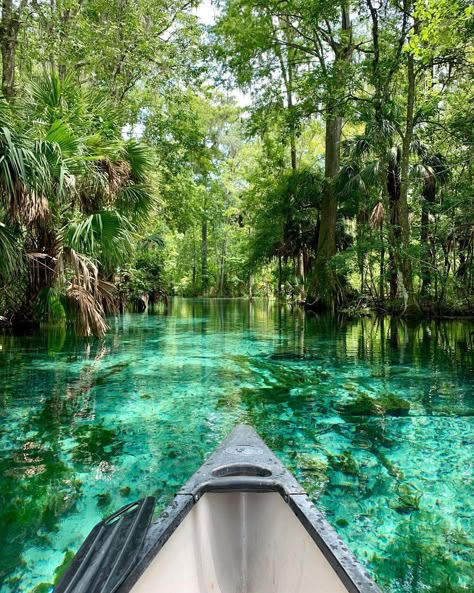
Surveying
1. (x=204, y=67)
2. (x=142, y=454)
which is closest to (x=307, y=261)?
(x=204, y=67)

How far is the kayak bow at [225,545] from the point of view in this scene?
1.30 metres

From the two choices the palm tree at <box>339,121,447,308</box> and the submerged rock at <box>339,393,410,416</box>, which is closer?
the submerged rock at <box>339,393,410,416</box>

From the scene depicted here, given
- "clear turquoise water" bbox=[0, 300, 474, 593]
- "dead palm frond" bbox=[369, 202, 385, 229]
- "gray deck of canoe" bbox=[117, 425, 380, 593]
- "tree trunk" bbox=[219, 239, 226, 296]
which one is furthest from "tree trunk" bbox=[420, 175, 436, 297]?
"tree trunk" bbox=[219, 239, 226, 296]

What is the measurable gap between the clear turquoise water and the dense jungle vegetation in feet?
7.23

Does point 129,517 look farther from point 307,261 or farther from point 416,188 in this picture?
point 307,261

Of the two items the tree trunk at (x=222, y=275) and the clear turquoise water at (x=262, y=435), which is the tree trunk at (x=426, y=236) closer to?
the clear turquoise water at (x=262, y=435)

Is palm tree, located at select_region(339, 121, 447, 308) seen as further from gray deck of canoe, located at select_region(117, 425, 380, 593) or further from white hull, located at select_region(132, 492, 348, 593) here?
white hull, located at select_region(132, 492, 348, 593)

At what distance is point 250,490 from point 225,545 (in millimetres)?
247

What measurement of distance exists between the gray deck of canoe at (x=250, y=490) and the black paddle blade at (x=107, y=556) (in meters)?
0.03

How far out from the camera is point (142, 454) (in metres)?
3.35

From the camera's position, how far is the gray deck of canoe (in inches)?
48.9

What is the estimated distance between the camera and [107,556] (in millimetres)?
1389

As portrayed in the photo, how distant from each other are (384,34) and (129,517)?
47.3 feet

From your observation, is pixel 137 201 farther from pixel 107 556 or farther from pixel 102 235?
pixel 107 556
